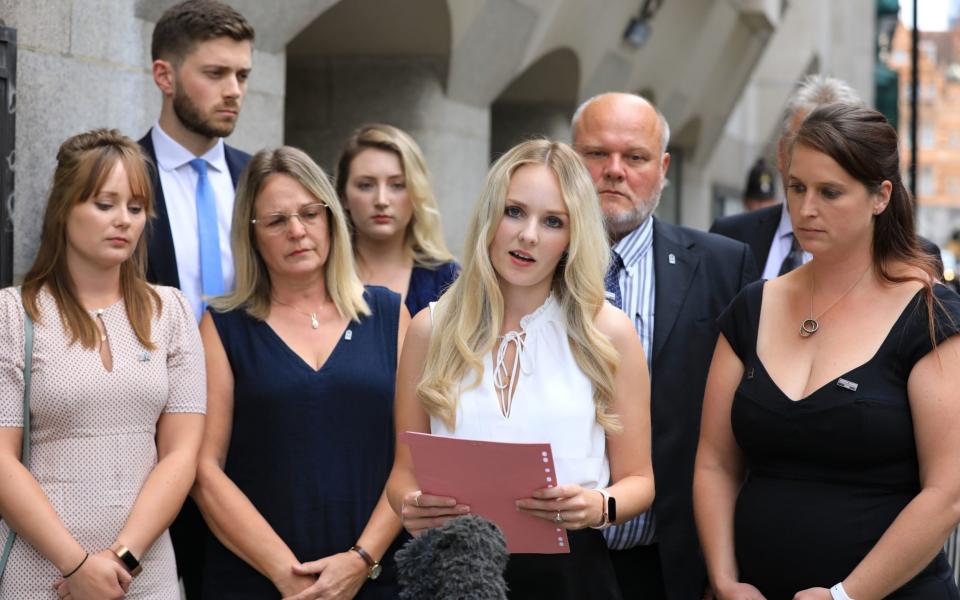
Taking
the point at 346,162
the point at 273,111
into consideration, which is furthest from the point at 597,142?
the point at 273,111

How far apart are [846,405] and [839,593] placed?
514 millimetres

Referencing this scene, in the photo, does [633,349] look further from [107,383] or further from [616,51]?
[616,51]

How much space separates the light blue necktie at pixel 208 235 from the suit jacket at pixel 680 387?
5.45 feet

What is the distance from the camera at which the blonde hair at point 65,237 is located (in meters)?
3.98

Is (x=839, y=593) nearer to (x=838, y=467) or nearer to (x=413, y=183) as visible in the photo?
(x=838, y=467)

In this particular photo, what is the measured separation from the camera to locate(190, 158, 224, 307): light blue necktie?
482cm

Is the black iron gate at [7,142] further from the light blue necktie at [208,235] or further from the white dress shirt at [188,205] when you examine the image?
the light blue necktie at [208,235]

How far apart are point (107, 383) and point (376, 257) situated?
71.8 inches

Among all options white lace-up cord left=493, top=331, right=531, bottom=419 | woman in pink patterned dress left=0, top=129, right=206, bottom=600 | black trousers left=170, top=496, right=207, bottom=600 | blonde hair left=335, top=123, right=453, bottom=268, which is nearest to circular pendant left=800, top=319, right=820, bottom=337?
white lace-up cord left=493, top=331, right=531, bottom=419

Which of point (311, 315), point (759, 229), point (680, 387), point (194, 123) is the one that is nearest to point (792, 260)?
point (759, 229)

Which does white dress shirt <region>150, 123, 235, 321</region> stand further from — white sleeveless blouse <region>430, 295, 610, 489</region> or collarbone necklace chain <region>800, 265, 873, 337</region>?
collarbone necklace chain <region>800, 265, 873, 337</region>

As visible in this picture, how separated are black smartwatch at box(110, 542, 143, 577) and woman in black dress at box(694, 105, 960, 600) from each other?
174 centimetres

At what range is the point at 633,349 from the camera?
12.2 ft

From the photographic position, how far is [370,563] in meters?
4.21
